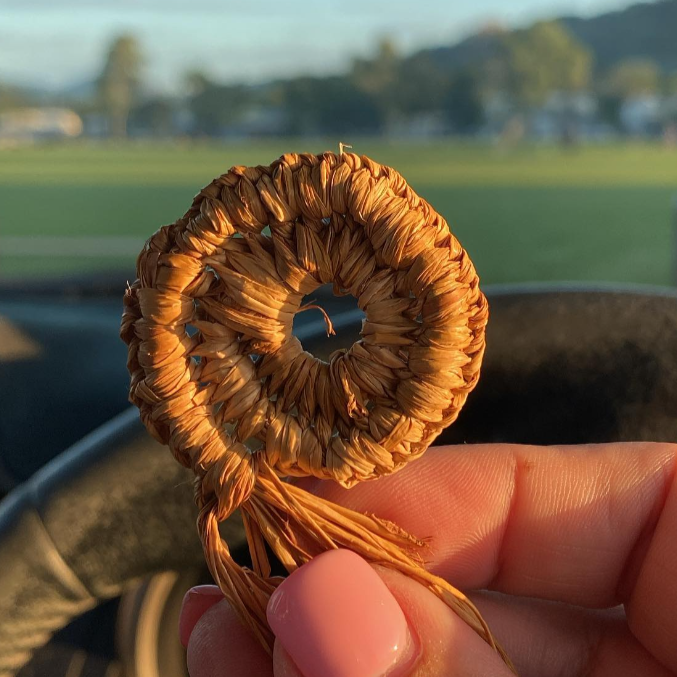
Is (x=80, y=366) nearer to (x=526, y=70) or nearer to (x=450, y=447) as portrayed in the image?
(x=450, y=447)

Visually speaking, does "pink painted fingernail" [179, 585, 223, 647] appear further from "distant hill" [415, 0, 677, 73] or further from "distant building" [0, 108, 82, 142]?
"distant building" [0, 108, 82, 142]

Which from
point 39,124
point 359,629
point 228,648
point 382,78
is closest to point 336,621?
point 359,629

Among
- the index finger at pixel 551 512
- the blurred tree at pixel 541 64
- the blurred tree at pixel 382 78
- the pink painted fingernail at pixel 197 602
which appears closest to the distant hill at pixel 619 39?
the blurred tree at pixel 541 64

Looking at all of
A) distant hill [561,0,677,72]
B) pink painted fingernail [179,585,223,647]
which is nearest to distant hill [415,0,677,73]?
distant hill [561,0,677,72]

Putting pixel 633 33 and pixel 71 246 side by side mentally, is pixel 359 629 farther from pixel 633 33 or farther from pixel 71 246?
pixel 633 33

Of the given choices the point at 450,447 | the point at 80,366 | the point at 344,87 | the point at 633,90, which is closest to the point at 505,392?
the point at 450,447

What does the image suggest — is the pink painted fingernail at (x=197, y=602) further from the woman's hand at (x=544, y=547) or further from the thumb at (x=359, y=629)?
the thumb at (x=359, y=629)
